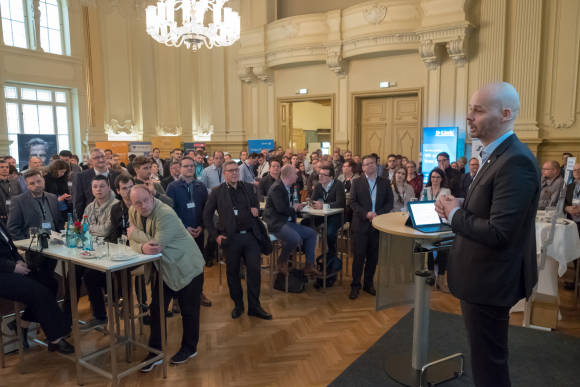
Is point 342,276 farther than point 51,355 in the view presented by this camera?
Yes

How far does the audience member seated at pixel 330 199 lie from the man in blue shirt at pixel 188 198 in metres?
1.40

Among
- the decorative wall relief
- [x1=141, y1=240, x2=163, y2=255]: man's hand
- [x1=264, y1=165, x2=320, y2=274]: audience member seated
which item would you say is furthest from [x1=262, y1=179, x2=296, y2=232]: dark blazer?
the decorative wall relief

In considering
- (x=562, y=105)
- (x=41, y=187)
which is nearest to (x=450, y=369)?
(x=41, y=187)

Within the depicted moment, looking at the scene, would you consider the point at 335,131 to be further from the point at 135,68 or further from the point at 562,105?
the point at 135,68

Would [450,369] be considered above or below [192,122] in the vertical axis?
below

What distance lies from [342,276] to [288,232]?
1.18 m

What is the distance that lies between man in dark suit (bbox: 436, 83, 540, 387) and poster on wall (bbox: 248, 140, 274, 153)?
33.0 feet

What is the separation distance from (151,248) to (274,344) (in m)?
Result: 1.37

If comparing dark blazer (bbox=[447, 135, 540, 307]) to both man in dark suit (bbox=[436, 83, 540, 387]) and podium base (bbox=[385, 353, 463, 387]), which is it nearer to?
man in dark suit (bbox=[436, 83, 540, 387])

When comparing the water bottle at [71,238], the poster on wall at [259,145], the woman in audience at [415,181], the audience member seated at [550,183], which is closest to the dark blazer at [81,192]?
the water bottle at [71,238]

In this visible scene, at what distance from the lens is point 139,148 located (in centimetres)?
1160

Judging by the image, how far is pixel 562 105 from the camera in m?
8.19

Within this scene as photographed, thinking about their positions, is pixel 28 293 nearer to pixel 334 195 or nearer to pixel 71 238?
pixel 71 238

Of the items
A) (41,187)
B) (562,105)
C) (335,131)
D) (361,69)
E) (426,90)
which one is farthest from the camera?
(335,131)
